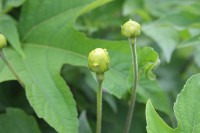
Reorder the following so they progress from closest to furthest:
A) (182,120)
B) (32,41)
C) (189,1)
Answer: (182,120) < (32,41) < (189,1)

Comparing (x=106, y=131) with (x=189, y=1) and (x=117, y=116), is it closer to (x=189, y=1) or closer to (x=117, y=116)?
(x=117, y=116)

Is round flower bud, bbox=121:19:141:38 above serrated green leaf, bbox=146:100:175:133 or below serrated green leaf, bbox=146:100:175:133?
above

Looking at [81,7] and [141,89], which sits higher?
[81,7]

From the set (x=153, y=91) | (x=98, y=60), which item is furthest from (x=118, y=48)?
(x=98, y=60)

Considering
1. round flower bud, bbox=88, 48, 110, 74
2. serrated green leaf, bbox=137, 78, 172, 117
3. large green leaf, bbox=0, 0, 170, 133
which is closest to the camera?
round flower bud, bbox=88, 48, 110, 74

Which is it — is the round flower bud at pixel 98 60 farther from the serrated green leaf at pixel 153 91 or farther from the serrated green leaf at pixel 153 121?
the serrated green leaf at pixel 153 91

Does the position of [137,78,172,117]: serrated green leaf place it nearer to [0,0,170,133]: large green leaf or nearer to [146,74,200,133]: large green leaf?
[0,0,170,133]: large green leaf

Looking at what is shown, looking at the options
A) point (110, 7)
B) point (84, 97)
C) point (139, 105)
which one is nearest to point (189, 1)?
point (110, 7)

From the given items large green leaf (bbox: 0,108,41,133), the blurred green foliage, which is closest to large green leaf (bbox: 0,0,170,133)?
the blurred green foliage
